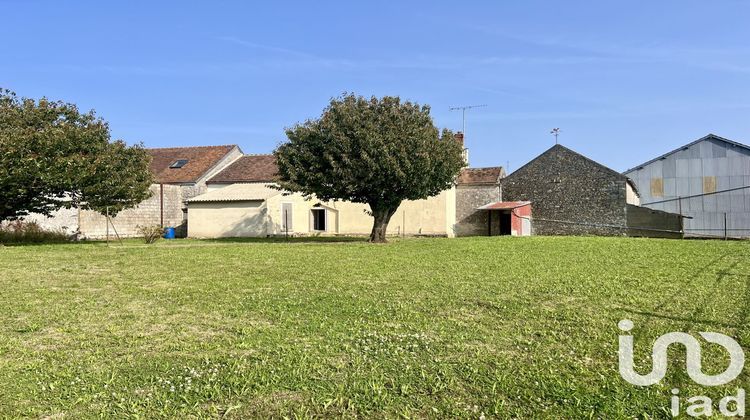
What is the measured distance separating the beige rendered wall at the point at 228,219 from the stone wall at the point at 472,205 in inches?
495

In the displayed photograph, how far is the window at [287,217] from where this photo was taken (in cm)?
2852

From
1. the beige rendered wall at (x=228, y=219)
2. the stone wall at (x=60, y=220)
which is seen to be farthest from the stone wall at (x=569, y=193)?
the stone wall at (x=60, y=220)

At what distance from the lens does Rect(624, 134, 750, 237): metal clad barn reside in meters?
32.2

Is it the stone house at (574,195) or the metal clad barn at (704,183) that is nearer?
the stone house at (574,195)

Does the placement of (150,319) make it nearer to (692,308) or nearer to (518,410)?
(518,410)

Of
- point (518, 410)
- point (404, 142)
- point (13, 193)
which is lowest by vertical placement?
point (518, 410)

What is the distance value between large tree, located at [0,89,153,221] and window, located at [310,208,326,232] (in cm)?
1200

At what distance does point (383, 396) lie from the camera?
3568 mm

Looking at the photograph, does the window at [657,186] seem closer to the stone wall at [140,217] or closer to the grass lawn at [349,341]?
the grass lawn at [349,341]

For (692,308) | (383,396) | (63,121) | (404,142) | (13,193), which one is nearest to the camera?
(383,396)

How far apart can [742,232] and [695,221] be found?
263cm

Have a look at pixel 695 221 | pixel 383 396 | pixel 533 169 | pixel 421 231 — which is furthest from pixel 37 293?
pixel 695 221

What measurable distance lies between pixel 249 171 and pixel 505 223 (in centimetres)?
1747

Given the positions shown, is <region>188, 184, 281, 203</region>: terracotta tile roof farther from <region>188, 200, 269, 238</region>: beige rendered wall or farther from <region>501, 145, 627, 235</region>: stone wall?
<region>501, 145, 627, 235</region>: stone wall
